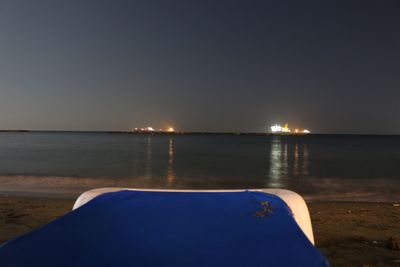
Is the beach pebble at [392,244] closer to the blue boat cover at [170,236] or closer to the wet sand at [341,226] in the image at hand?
the wet sand at [341,226]

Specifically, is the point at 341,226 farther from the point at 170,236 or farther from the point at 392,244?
the point at 170,236

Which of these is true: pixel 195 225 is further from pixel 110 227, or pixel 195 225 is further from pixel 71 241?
pixel 71 241

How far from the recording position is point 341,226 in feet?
27.2

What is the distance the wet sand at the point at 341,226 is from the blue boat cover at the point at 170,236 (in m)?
2.67

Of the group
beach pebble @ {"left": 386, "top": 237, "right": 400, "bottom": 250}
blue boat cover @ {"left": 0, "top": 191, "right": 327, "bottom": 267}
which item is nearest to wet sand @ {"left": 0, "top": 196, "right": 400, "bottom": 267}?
beach pebble @ {"left": 386, "top": 237, "right": 400, "bottom": 250}

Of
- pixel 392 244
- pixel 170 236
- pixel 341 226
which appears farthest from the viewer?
pixel 341 226

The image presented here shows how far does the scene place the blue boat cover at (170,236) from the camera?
254 centimetres

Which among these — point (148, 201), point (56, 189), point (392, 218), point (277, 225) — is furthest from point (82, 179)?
point (277, 225)

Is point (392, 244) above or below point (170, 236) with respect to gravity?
below

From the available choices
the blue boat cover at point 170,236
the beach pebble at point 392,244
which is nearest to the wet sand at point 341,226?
the beach pebble at point 392,244

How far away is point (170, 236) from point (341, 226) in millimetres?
6274

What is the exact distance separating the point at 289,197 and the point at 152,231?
1.86 m

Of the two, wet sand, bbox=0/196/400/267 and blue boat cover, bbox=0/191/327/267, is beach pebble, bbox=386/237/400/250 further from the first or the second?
blue boat cover, bbox=0/191/327/267

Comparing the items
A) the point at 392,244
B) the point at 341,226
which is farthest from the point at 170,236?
the point at 341,226
